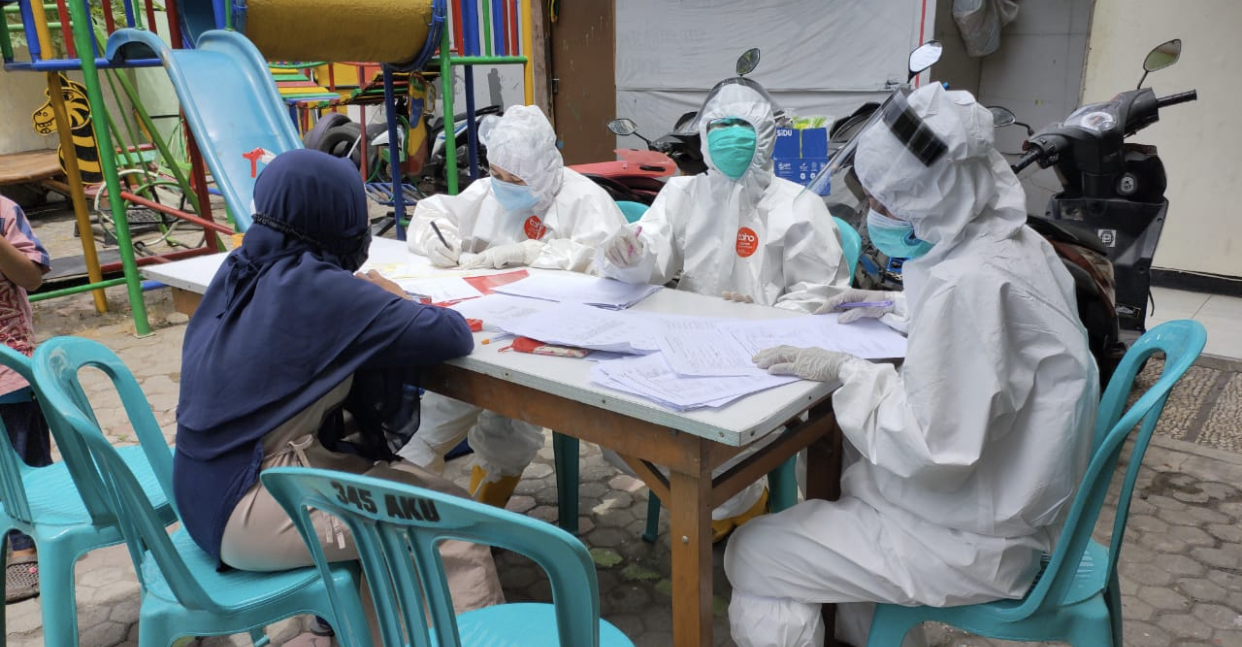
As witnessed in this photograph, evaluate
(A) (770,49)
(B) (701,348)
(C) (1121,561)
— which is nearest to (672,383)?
(B) (701,348)

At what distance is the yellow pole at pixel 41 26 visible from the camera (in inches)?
168

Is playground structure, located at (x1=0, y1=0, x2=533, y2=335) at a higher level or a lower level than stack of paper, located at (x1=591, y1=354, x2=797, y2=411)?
higher

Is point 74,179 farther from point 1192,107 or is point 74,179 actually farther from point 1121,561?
point 1192,107

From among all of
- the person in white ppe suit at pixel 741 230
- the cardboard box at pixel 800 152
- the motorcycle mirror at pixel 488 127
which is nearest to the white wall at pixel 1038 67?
the cardboard box at pixel 800 152

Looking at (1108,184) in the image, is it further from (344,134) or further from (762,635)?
(344,134)

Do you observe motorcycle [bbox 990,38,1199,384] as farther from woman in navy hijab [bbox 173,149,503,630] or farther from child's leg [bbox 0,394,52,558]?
child's leg [bbox 0,394,52,558]

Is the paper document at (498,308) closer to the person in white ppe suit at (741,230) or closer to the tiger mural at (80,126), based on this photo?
the person in white ppe suit at (741,230)

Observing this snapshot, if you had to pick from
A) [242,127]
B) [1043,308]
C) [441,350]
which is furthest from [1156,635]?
[242,127]

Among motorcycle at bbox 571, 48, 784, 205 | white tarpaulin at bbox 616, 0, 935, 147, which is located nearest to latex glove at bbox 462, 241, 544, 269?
motorcycle at bbox 571, 48, 784, 205

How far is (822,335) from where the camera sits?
1894 millimetres

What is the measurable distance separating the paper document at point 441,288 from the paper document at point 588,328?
0.30m

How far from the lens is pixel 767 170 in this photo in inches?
109

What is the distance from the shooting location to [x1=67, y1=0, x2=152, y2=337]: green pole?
4230 millimetres

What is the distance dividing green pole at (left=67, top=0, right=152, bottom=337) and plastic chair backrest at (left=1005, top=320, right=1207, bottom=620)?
4.60 meters
